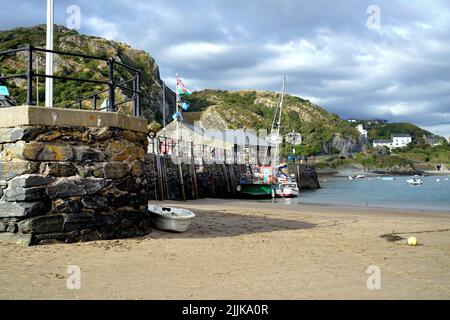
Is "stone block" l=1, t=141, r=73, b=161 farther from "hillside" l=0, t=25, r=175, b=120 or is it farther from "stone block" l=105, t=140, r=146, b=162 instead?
"hillside" l=0, t=25, r=175, b=120

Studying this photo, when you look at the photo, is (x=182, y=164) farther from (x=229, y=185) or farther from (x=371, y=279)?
(x=371, y=279)

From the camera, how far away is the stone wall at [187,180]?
1229 inches

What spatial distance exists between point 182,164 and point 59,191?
27267 mm

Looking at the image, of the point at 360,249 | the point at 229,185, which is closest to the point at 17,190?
the point at 360,249

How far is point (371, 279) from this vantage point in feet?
24.0

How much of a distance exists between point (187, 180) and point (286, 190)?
13139 millimetres

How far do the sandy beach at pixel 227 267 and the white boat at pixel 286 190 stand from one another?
110 ft

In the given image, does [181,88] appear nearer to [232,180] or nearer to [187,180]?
[187,180]

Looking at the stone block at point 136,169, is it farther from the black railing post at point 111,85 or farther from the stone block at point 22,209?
the stone block at point 22,209

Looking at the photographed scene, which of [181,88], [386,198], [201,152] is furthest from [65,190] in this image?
[386,198]

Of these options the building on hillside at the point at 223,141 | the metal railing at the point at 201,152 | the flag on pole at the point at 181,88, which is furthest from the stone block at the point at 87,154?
the building on hillside at the point at 223,141

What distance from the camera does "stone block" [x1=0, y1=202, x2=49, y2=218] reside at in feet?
28.7

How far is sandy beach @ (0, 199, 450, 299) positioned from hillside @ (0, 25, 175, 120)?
41.3 metres

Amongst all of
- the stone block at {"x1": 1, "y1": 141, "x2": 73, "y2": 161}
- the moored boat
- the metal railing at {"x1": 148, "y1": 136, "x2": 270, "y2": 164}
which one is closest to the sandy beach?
the stone block at {"x1": 1, "y1": 141, "x2": 73, "y2": 161}
